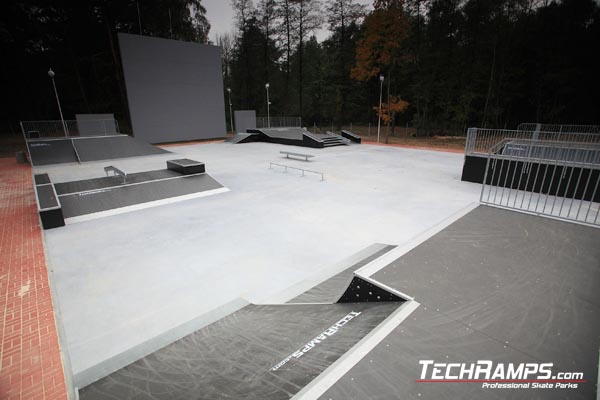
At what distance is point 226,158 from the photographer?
16078 mm

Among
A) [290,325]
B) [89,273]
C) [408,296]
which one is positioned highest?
[408,296]

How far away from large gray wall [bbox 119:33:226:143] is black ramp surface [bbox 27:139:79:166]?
6.04 metres

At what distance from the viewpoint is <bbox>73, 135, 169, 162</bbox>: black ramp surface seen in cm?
1575

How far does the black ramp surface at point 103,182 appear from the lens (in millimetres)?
9031

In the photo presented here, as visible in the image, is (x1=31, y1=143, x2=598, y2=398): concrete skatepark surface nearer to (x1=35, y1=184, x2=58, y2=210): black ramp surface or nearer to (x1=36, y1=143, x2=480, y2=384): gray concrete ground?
(x1=36, y1=143, x2=480, y2=384): gray concrete ground

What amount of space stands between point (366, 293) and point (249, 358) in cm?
146

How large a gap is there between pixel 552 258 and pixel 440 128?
2955 cm

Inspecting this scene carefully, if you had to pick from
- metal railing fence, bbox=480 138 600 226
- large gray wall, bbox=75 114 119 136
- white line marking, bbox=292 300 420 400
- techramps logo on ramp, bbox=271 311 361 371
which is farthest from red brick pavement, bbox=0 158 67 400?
large gray wall, bbox=75 114 119 136

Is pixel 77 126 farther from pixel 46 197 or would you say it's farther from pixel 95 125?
pixel 46 197

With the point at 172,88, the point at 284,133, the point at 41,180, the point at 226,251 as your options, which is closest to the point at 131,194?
the point at 41,180

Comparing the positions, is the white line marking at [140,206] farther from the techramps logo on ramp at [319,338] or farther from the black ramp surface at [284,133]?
the black ramp surface at [284,133]

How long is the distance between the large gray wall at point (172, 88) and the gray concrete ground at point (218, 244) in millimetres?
11958

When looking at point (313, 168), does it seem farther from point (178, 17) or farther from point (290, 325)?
point (178, 17)

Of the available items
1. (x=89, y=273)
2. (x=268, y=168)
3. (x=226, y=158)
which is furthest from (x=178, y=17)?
(x=89, y=273)
